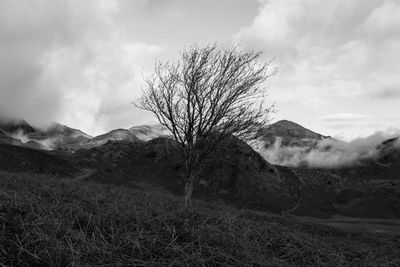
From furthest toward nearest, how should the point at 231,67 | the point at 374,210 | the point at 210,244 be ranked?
the point at 374,210 → the point at 231,67 → the point at 210,244

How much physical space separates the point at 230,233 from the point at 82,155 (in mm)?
89991

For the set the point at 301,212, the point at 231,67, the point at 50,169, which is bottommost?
the point at 301,212

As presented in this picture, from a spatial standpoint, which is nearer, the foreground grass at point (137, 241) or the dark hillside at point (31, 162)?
the foreground grass at point (137, 241)

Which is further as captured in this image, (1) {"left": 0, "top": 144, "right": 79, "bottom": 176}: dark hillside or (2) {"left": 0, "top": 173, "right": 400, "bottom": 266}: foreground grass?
(1) {"left": 0, "top": 144, "right": 79, "bottom": 176}: dark hillside

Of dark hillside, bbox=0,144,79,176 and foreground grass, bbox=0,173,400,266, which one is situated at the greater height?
dark hillside, bbox=0,144,79,176

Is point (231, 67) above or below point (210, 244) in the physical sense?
above

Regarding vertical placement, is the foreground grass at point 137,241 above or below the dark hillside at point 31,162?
below

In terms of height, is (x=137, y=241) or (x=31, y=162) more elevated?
(x=31, y=162)

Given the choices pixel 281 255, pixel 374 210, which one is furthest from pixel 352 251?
pixel 374 210

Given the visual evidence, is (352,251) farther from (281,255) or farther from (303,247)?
(281,255)

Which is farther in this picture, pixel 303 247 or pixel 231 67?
pixel 231 67

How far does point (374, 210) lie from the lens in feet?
319

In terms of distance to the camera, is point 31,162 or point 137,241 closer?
point 137,241

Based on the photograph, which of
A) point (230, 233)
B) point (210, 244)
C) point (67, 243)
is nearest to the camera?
point (67, 243)
